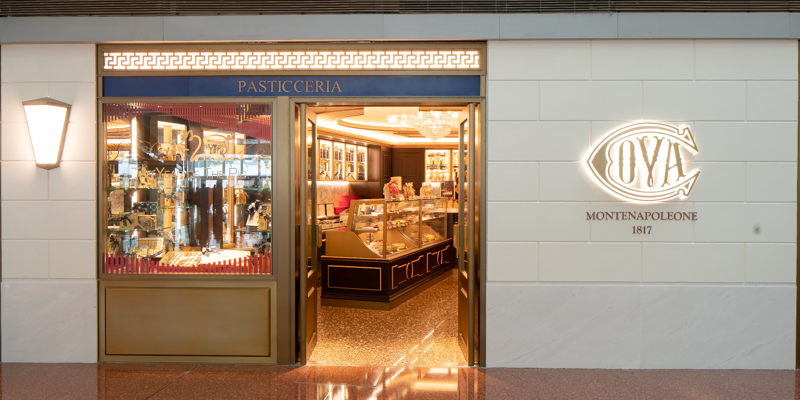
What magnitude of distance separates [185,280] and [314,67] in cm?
203

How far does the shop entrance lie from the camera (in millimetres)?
3658

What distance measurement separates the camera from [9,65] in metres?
3.55

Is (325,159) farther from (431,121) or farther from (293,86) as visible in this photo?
(293,86)

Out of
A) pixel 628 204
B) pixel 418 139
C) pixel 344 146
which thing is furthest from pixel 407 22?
pixel 418 139

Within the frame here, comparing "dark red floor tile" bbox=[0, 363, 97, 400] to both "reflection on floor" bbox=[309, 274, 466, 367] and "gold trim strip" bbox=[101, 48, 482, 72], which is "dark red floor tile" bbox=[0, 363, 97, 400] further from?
"gold trim strip" bbox=[101, 48, 482, 72]

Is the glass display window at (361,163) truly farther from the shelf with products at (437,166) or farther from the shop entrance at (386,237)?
the shelf with products at (437,166)

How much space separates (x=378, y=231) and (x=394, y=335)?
5.28 feet

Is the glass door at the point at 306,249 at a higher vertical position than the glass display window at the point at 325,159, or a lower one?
lower

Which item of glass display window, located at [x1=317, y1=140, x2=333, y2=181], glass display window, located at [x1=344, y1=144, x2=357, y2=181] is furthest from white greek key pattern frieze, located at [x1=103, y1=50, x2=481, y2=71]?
glass display window, located at [x1=344, y1=144, x2=357, y2=181]

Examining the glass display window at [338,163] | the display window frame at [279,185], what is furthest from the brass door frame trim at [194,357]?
the glass display window at [338,163]

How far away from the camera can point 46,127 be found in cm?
344

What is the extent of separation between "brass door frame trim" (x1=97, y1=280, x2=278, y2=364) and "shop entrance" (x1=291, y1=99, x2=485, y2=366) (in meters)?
0.21

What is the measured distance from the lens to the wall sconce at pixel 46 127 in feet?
11.2

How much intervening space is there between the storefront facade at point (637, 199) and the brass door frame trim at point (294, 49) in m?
0.09
